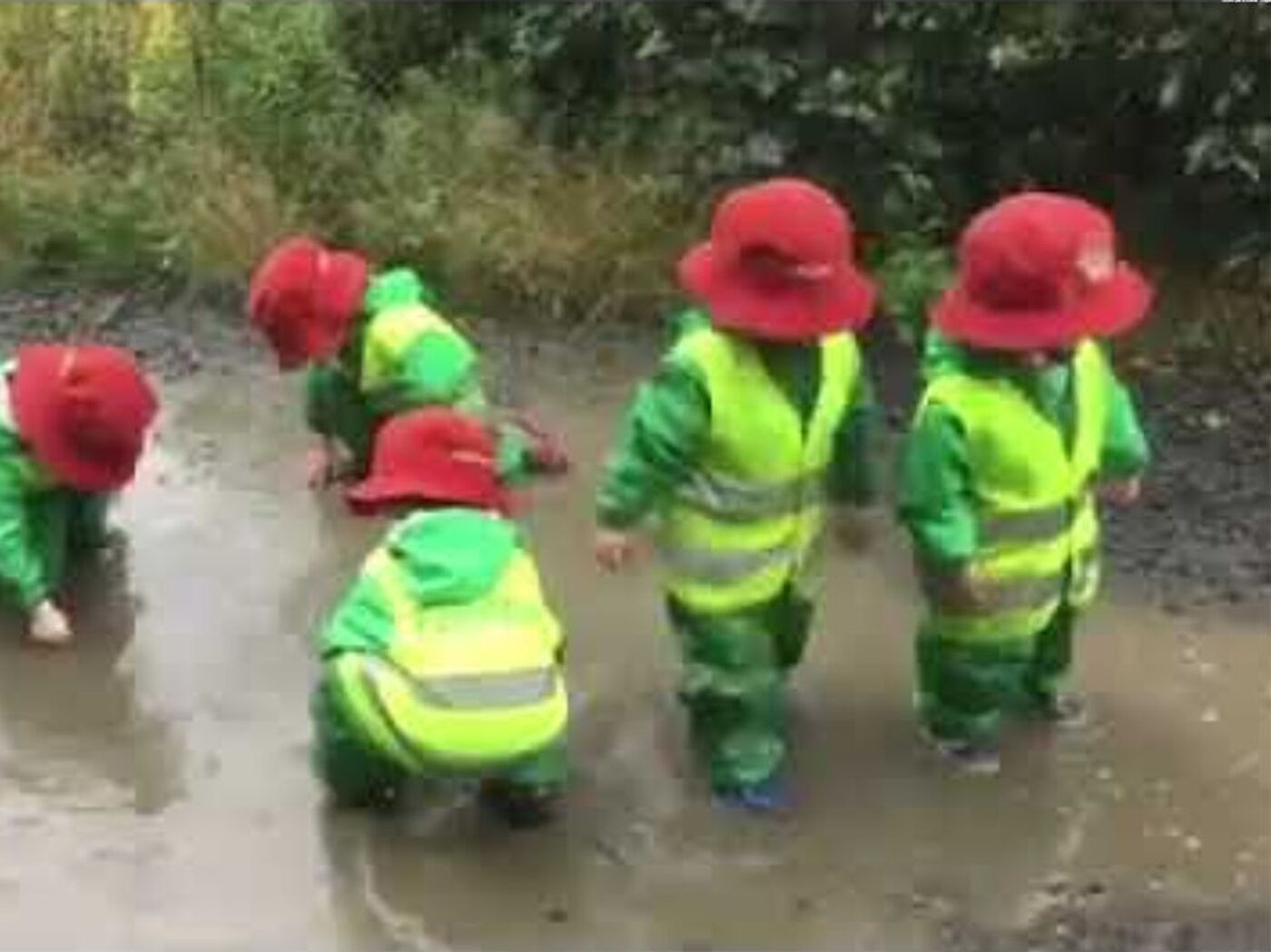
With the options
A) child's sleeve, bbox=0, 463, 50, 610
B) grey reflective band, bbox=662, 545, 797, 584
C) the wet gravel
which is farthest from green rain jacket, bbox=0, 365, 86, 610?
grey reflective band, bbox=662, 545, 797, 584

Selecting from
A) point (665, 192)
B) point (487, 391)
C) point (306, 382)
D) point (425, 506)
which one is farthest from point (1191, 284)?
point (425, 506)

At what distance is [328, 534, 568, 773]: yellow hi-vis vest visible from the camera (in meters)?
5.15

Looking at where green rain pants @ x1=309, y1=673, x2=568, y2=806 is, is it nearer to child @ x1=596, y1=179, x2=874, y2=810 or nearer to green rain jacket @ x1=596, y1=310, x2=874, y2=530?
child @ x1=596, y1=179, x2=874, y2=810

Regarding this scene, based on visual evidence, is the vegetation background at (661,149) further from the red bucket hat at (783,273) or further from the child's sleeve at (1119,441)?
the red bucket hat at (783,273)

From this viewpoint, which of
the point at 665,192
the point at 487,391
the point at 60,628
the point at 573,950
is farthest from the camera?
the point at 665,192

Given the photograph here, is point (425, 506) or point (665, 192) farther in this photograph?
point (665, 192)

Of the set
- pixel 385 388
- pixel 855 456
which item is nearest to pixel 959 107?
pixel 385 388

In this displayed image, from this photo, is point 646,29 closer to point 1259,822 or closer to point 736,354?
point 736,354

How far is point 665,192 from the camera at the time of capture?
8.05 metres

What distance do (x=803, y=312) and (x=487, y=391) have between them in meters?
2.19

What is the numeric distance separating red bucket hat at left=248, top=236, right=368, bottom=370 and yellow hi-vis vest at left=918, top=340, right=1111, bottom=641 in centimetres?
156

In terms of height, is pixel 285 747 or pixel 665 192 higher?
pixel 665 192

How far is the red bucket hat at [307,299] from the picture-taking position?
6.33m

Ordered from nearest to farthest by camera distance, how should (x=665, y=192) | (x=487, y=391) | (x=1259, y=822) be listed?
(x=1259, y=822) < (x=487, y=391) < (x=665, y=192)
